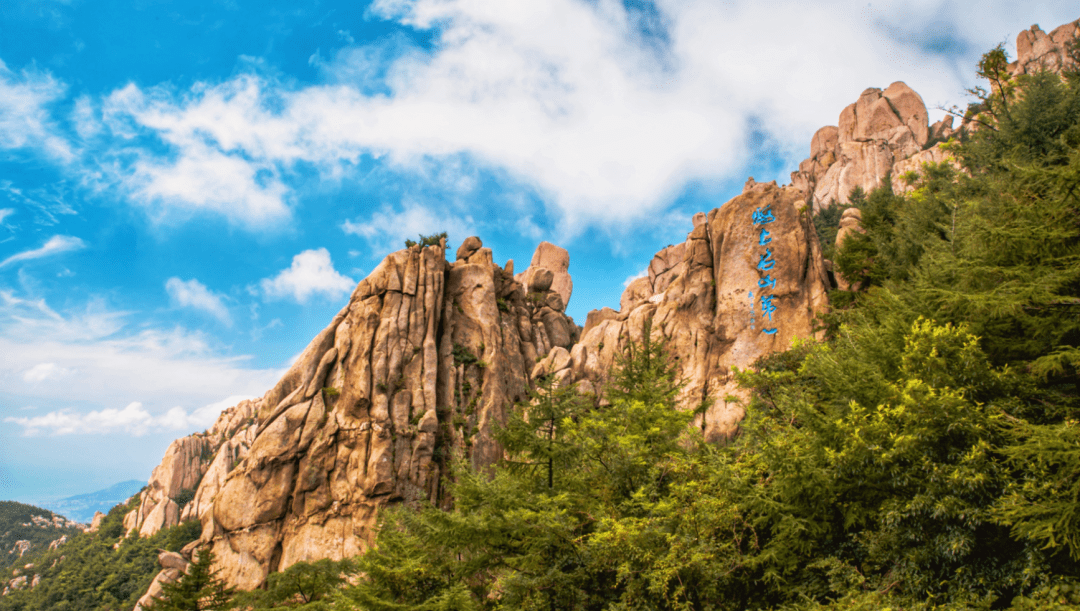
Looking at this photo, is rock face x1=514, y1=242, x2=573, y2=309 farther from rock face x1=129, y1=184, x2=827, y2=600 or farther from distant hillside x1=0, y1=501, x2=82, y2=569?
distant hillside x1=0, y1=501, x2=82, y2=569

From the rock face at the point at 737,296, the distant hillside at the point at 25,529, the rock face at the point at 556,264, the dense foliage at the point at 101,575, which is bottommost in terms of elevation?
the dense foliage at the point at 101,575

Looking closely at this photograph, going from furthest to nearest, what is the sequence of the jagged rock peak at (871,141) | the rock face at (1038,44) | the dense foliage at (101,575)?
1. the jagged rock peak at (871,141)
2. the rock face at (1038,44)
3. the dense foliage at (101,575)

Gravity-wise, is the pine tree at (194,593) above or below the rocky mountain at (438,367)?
below

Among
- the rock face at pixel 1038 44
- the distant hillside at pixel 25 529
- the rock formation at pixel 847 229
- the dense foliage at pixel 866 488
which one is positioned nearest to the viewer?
the dense foliage at pixel 866 488

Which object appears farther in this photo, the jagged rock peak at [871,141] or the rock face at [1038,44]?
the jagged rock peak at [871,141]

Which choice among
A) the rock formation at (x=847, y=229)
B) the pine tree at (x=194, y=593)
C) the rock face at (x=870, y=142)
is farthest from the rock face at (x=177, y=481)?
the rock face at (x=870, y=142)

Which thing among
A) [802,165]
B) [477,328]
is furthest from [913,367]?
[802,165]

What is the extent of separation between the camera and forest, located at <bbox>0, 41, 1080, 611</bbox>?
8133mm

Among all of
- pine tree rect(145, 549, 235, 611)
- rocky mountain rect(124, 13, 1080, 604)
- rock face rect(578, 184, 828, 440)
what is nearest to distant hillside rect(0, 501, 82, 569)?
rocky mountain rect(124, 13, 1080, 604)

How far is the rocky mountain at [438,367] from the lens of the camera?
3031 cm

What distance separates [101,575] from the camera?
5403cm

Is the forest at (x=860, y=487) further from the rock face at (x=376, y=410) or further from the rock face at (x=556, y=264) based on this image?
the rock face at (x=556, y=264)

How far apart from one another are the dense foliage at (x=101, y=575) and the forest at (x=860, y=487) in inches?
1747

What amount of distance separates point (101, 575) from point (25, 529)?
278 feet
